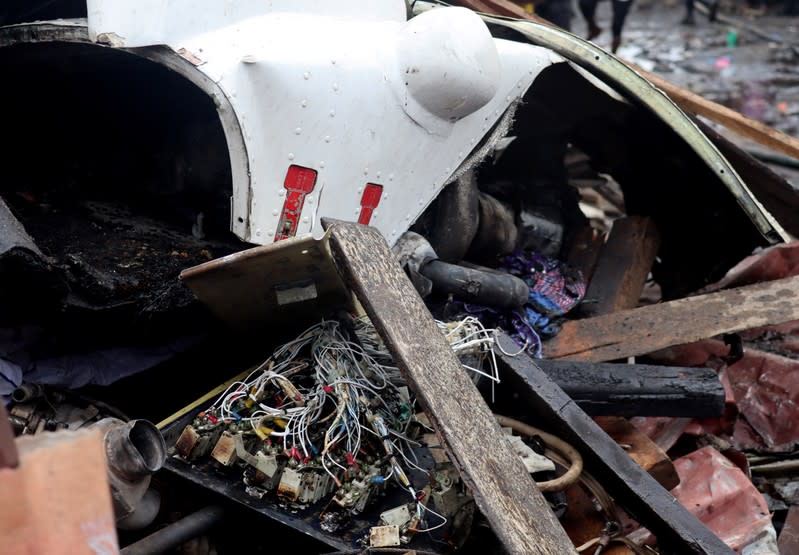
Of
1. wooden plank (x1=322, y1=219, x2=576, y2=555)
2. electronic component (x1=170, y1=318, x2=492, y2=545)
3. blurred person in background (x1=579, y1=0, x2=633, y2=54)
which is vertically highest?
blurred person in background (x1=579, y1=0, x2=633, y2=54)

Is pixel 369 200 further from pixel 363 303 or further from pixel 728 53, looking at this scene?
pixel 728 53

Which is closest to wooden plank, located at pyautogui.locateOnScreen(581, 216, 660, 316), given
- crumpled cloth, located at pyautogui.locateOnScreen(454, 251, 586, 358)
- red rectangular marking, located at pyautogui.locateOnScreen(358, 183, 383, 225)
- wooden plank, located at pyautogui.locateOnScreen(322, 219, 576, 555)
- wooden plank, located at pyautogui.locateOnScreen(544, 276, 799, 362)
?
crumpled cloth, located at pyautogui.locateOnScreen(454, 251, 586, 358)

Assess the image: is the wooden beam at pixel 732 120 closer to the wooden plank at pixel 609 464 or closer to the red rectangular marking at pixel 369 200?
the red rectangular marking at pixel 369 200

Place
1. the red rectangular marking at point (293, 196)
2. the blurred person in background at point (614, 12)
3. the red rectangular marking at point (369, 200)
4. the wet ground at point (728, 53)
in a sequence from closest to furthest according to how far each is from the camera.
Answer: the red rectangular marking at point (293, 196) < the red rectangular marking at point (369, 200) < the blurred person in background at point (614, 12) < the wet ground at point (728, 53)

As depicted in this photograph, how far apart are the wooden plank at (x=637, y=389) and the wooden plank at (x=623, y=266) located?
0.96 m

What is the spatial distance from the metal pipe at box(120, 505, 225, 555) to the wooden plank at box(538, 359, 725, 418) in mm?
1520

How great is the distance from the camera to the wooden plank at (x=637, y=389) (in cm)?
313

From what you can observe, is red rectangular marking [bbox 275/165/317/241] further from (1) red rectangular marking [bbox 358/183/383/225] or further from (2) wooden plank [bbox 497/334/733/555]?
(2) wooden plank [bbox 497/334/733/555]

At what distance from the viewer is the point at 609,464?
2.61m

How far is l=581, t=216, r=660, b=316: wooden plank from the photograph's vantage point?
4.24 metres

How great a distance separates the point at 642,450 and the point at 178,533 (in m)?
1.84

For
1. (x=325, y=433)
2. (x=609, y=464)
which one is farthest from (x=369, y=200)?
A: (x=609, y=464)

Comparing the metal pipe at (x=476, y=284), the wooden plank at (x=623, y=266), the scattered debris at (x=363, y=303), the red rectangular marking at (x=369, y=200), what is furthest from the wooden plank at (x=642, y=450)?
the red rectangular marking at (x=369, y=200)

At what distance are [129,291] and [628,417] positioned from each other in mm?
2166
